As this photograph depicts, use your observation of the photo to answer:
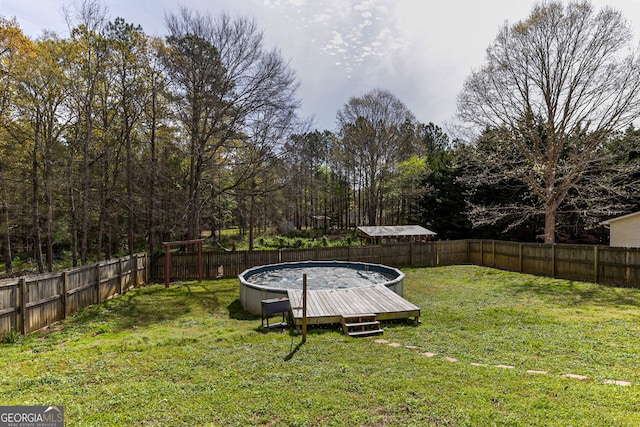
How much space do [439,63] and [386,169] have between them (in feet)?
42.9

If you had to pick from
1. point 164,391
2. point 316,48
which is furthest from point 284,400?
point 316,48

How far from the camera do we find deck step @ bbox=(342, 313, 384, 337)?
20.1ft

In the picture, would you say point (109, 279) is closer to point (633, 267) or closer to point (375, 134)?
point (633, 267)

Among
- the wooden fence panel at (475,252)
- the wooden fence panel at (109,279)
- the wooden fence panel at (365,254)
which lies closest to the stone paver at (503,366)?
the wooden fence panel at (109,279)

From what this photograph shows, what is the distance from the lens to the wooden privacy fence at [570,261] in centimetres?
1059

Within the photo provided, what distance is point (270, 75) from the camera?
48.9ft

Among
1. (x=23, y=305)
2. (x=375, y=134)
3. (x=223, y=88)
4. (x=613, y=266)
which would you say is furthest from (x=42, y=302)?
(x=375, y=134)

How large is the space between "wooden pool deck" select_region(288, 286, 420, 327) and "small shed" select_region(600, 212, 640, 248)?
42.3 feet

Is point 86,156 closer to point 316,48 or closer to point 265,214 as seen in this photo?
point 265,214

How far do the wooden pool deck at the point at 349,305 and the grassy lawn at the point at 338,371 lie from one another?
320 mm

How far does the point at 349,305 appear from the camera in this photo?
23.7 feet

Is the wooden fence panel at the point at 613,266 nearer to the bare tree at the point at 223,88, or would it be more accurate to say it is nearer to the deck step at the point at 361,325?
A: the deck step at the point at 361,325

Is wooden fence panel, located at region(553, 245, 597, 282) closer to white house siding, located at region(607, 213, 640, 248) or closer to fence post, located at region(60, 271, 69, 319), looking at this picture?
white house siding, located at region(607, 213, 640, 248)

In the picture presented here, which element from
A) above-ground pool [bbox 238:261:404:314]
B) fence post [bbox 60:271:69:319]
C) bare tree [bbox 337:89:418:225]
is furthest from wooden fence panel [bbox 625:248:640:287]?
bare tree [bbox 337:89:418:225]
